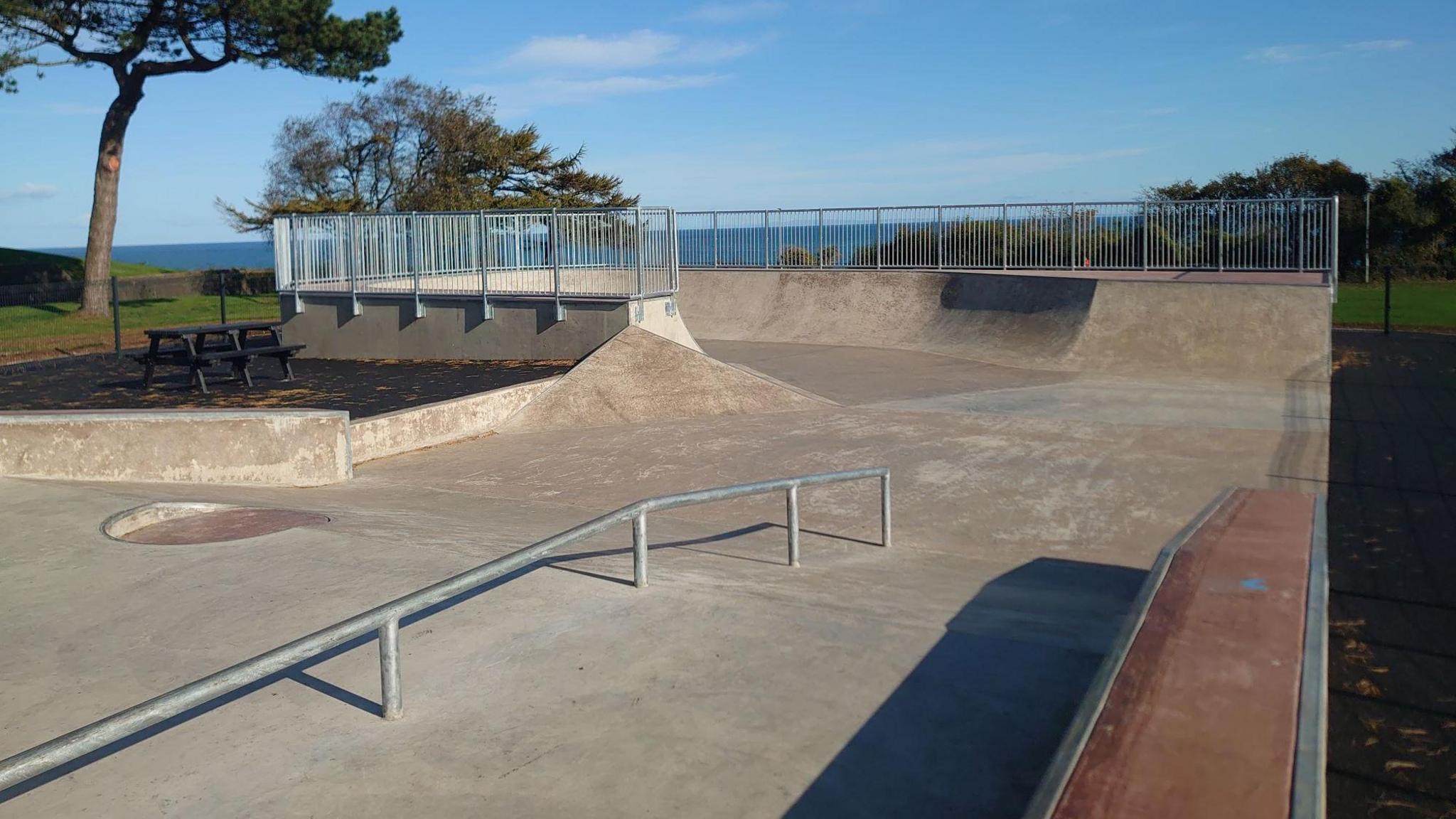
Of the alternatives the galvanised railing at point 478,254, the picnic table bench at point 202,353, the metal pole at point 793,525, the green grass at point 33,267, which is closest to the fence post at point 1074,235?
the galvanised railing at point 478,254

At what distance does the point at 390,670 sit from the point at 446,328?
48.4 ft

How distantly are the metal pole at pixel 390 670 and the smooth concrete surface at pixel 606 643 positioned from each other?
0.07 meters

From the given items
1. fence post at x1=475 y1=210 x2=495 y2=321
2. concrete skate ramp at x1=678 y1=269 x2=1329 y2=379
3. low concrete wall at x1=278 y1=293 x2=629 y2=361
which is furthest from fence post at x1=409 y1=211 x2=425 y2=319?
concrete skate ramp at x1=678 y1=269 x2=1329 y2=379

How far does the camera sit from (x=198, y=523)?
8.65 meters

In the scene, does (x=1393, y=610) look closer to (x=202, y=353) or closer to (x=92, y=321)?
(x=202, y=353)

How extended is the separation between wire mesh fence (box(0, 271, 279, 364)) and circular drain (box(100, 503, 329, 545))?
1110cm

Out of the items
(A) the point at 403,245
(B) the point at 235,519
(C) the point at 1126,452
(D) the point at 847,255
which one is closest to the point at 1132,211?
(D) the point at 847,255

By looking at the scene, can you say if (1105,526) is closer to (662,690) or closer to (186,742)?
(662,690)

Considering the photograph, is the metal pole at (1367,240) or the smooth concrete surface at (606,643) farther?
the metal pole at (1367,240)

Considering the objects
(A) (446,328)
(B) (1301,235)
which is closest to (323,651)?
(A) (446,328)

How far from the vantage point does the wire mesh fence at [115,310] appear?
63.9ft

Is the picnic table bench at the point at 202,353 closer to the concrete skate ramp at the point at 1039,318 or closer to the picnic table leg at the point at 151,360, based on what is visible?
the picnic table leg at the point at 151,360

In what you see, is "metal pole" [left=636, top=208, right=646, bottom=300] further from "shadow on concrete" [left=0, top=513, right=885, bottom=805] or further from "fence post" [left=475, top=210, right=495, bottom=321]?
"shadow on concrete" [left=0, top=513, right=885, bottom=805]

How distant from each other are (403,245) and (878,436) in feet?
32.6
